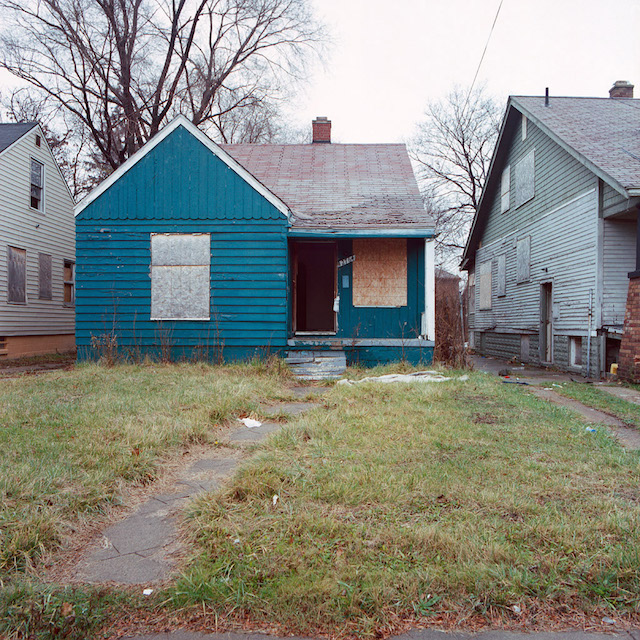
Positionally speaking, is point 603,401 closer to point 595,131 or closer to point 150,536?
point 150,536

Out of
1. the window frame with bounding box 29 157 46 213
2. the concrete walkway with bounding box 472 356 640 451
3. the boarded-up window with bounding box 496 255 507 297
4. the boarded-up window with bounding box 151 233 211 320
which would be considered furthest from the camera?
the boarded-up window with bounding box 496 255 507 297

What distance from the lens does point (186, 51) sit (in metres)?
21.1

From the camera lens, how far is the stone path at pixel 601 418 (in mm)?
5037

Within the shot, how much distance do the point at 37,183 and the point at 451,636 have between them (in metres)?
18.1

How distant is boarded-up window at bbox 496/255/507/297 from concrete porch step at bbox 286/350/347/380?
875 centimetres

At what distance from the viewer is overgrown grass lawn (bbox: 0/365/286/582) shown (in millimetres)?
2971

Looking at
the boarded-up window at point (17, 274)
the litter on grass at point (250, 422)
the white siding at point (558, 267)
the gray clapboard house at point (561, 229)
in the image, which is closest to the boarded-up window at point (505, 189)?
the gray clapboard house at point (561, 229)

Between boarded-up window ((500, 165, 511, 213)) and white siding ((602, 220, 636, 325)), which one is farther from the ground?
boarded-up window ((500, 165, 511, 213))

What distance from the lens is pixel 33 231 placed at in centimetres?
1612

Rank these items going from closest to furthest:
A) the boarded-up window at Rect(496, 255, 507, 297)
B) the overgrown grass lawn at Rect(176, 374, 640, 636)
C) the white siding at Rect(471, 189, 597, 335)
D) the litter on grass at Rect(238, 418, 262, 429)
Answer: the overgrown grass lawn at Rect(176, 374, 640, 636) → the litter on grass at Rect(238, 418, 262, 429) → the white siding at Rect(471, 189, 597, 335) → the boarded-up window at Rect(496, 255, 507, 297)

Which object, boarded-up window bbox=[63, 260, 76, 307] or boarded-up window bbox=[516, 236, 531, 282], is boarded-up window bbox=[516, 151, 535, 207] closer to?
boarded-up window bbox=[516, 236, 531, 282]

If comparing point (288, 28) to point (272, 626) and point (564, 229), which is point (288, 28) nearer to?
point (564, 229)

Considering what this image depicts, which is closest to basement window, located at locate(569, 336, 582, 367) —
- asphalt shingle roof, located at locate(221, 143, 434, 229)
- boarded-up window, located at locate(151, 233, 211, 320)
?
asphalt shingle roof, located at locate(221, 143, 434, 229)

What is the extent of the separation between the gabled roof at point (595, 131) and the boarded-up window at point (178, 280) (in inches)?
Result: 315
